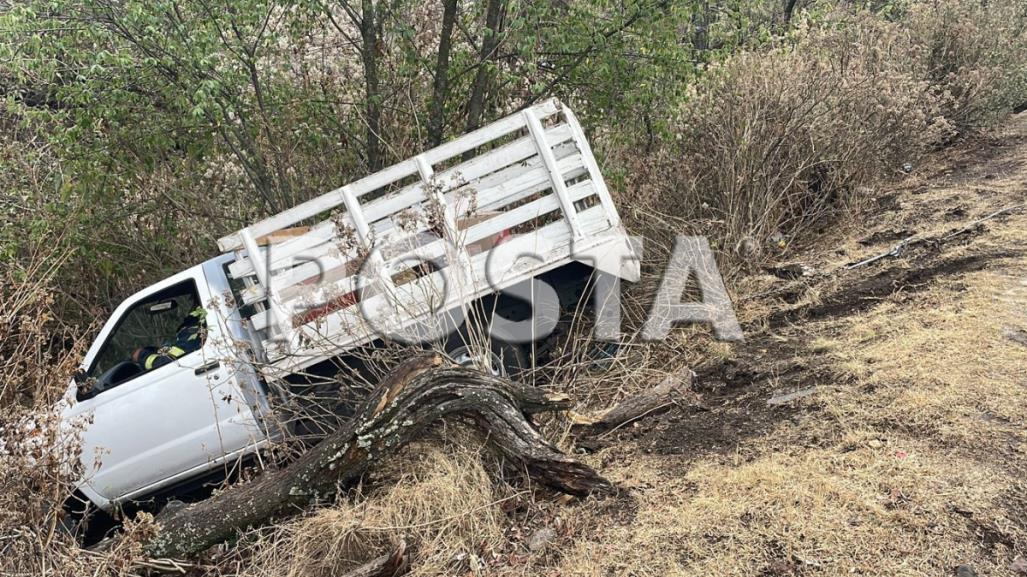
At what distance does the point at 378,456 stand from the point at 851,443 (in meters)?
2.66

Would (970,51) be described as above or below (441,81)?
below

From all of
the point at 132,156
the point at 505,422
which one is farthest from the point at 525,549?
the point at 132,156

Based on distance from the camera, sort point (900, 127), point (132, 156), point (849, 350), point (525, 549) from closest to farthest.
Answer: point (525, 549) < point (849, 350) < point (132, 156) < point (900, 127)

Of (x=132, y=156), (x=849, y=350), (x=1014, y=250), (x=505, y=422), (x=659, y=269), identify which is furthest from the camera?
(x=132, y=156)

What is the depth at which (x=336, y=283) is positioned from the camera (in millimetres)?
5035

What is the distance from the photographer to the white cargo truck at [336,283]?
5000mm

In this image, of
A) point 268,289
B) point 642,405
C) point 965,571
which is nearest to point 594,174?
point 642,405

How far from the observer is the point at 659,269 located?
6.61 meters

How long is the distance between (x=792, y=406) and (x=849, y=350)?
82 centimetres

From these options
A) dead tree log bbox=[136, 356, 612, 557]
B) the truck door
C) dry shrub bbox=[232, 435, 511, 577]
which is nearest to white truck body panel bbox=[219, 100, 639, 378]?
the truck door

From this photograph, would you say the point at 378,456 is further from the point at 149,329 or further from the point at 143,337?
the point at 149,329

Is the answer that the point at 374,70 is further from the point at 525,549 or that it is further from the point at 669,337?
the point at 525,549

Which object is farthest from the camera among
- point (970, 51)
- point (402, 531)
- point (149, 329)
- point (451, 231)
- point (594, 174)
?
point (970, 51)

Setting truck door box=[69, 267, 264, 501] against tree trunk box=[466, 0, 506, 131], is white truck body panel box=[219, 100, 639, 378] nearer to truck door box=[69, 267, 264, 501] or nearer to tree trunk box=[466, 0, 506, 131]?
truck door box=[69, 267, 264, 501]
